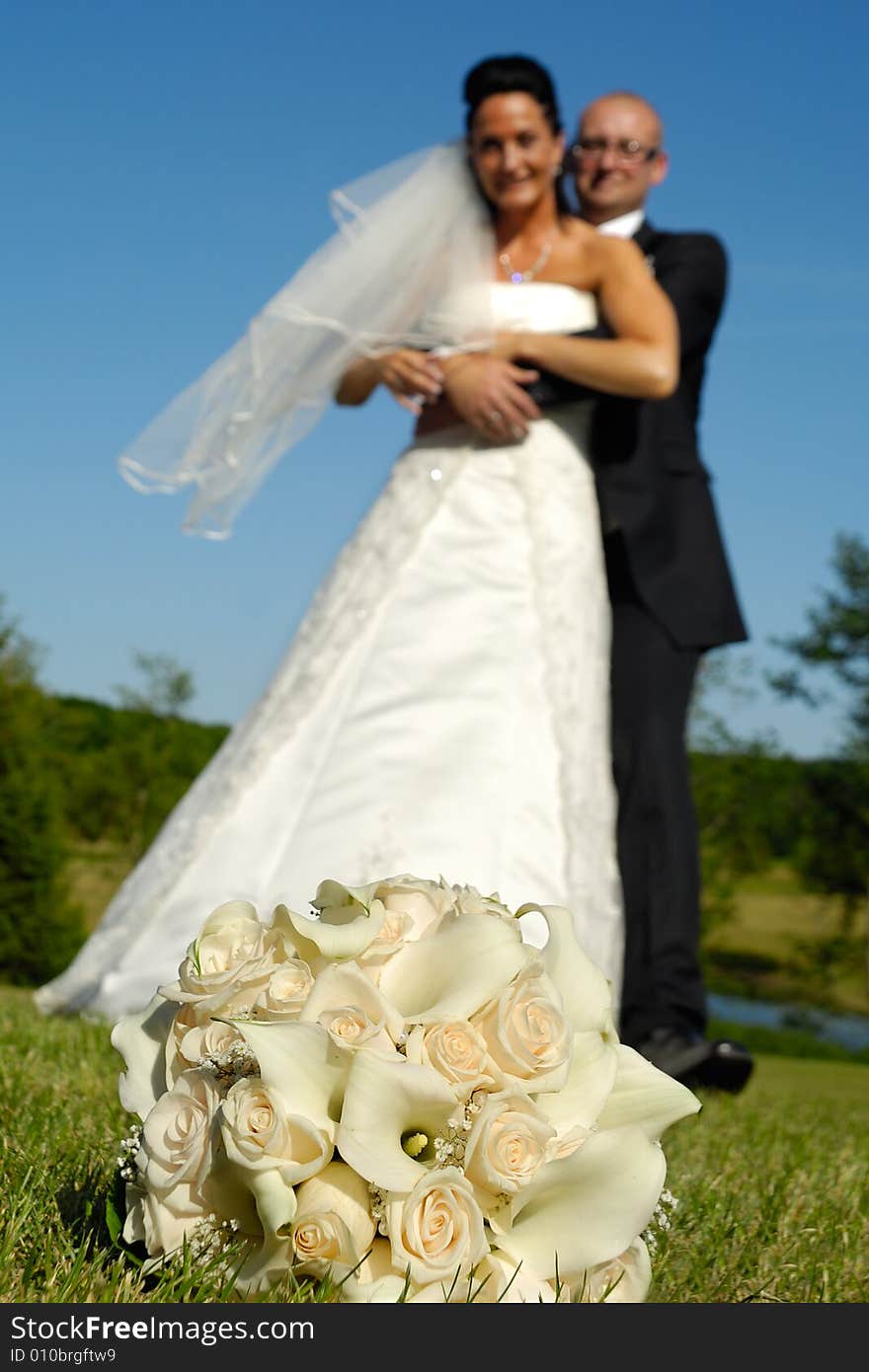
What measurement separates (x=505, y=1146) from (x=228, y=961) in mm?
450

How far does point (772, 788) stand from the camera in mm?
27188

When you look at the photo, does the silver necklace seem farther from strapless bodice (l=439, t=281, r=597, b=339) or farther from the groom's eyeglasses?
the groom's eyeglasses

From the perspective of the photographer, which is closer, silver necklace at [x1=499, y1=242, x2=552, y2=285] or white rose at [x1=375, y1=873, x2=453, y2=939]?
white rose at [x1=375, y1=873, x2=453, y2=939]

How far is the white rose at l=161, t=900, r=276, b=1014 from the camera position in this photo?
1699mm

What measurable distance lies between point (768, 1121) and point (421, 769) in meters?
1.59

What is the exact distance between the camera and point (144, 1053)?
1.83 metres

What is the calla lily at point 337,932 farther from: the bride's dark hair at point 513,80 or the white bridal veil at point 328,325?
the bride's dark hair at point 513,80

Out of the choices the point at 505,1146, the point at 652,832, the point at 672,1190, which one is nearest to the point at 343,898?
the point at 505,1146

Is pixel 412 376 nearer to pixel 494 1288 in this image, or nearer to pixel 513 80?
pixel 513 80

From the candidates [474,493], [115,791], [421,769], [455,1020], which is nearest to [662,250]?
[474,493]

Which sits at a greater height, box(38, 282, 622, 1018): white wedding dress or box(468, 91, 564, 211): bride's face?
box(468, 91, 564, 211): bride's face

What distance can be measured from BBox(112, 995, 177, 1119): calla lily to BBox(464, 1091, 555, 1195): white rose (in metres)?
0.46

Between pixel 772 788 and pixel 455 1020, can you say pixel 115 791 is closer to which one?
pixel 772 788

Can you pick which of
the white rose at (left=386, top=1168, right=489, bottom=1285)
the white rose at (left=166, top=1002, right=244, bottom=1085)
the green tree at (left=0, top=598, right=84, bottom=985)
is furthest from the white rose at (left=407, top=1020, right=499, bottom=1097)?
the green tree at (left=0, top=598, right=84, bottom=985)
